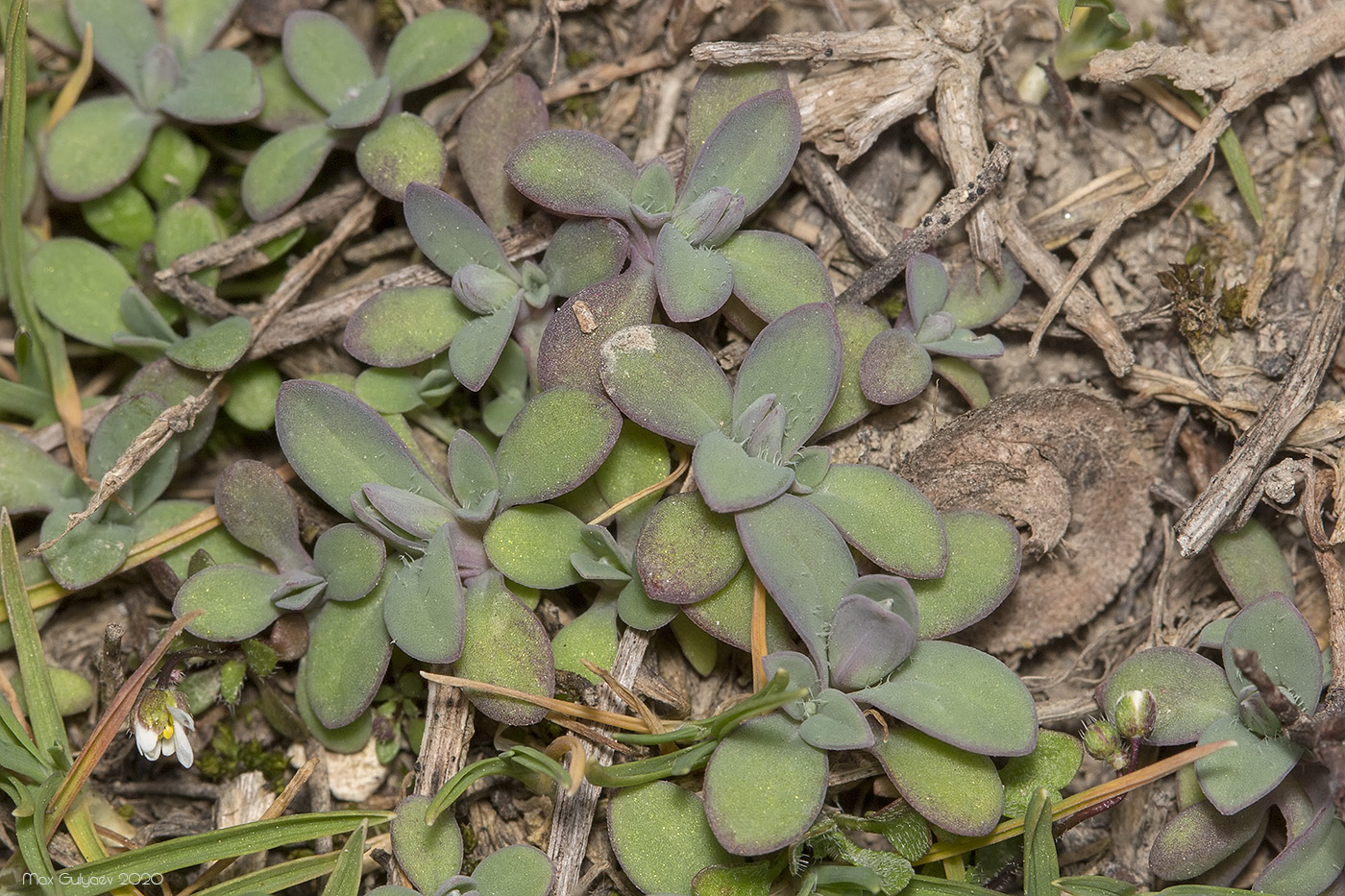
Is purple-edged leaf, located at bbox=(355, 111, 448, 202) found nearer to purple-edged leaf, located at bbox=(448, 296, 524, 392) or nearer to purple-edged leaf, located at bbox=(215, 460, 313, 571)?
purple-edged leaf, located at bbox=(448, 296, 524, 392)

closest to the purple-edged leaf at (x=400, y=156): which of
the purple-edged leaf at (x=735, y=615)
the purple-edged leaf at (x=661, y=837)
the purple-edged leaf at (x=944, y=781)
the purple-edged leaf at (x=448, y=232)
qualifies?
the purple-edged leaf at (x=448, y=232)

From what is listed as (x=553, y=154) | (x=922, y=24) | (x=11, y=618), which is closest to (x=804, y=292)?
(x=553, y=154)

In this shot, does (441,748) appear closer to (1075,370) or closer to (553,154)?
(553,154)

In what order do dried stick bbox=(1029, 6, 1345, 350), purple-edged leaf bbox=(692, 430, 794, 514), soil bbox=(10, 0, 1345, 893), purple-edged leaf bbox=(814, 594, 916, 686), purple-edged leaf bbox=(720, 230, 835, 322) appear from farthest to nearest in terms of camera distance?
dried stick bbox=(1029, 6, 1345, 350) → soil bbox=(10, 0, 1345, 893) → purple-edged leaf bbox=(720, 230, 835, 322) → purple-edged leaf bbox=(692, 430, 794, 514) → purple-edged leaf bbox=(814, 594, 916, 686)

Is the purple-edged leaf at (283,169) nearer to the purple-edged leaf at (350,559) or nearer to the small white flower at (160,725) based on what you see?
the purple-edged leaf at (350,559)

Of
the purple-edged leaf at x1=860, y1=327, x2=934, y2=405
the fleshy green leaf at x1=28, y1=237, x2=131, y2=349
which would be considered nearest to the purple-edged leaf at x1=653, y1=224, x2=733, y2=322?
the purple-edged leaf at x1=860, y1=327, x2=934, y2=405
